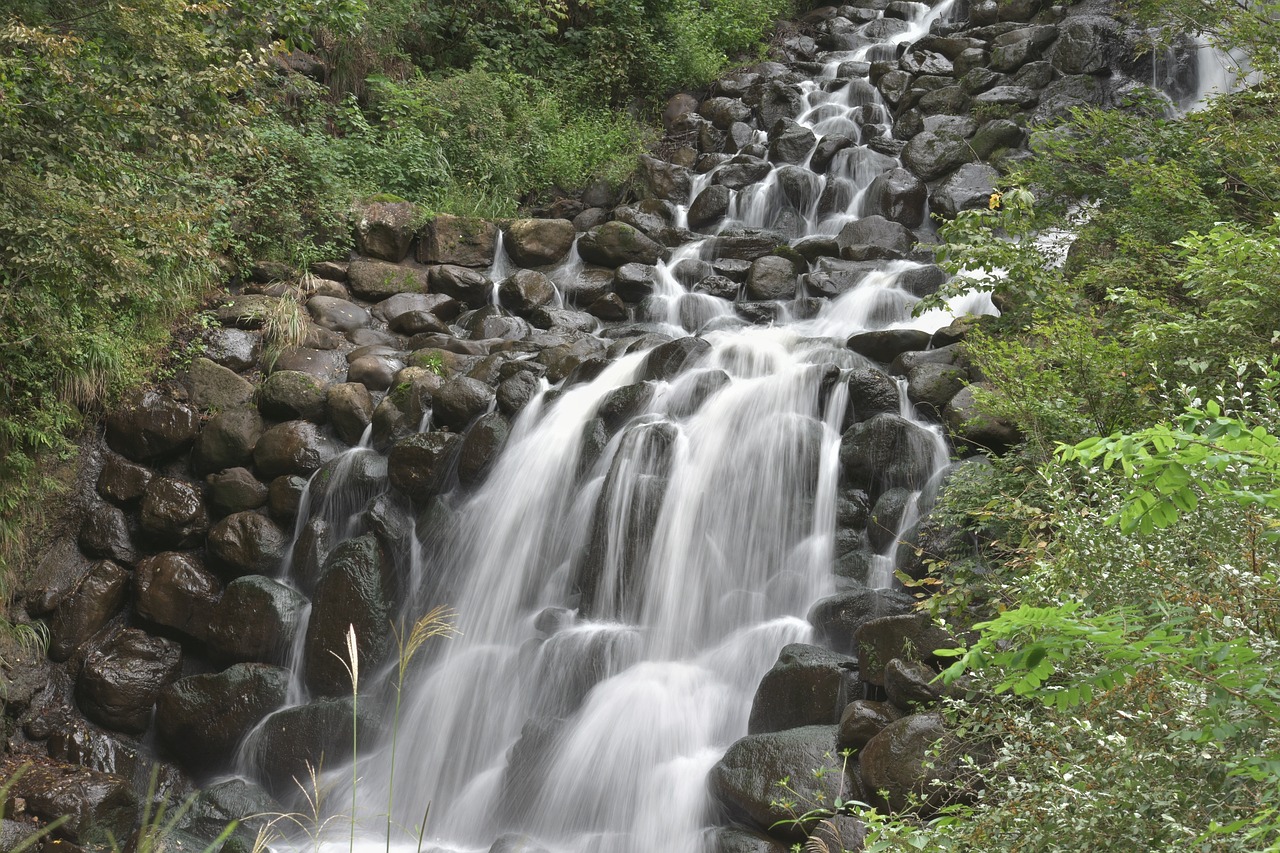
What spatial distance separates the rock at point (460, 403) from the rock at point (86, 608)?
3549 mm

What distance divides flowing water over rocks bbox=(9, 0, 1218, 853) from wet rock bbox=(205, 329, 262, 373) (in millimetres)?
35

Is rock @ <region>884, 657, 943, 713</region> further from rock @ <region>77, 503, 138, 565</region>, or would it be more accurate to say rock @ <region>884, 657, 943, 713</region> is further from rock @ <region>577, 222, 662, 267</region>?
rock @ <region>577, 222, 662, 267</region>

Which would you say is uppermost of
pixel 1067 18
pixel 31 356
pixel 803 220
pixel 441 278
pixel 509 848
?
pixel 1067 18

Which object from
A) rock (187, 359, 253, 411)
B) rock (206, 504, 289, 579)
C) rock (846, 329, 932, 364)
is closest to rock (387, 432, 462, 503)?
rock (206, 504, 289, 579)

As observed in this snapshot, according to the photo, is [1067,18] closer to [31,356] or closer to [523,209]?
[523,209]

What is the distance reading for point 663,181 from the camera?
1470cm

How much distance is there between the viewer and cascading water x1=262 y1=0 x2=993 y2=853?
616 cm

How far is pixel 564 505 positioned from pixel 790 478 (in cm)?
212

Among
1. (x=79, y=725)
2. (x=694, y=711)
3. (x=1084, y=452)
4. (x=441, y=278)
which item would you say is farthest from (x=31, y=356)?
(x=1084, y=452)

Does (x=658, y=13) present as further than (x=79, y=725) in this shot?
Yes

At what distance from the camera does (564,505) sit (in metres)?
8.32

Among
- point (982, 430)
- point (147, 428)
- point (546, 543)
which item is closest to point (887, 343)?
point (982, 430)

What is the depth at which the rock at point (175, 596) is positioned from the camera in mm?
8695

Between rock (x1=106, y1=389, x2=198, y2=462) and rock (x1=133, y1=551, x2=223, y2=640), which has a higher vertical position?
rock (x1=106, y1=389, x2=198, y2=462)
